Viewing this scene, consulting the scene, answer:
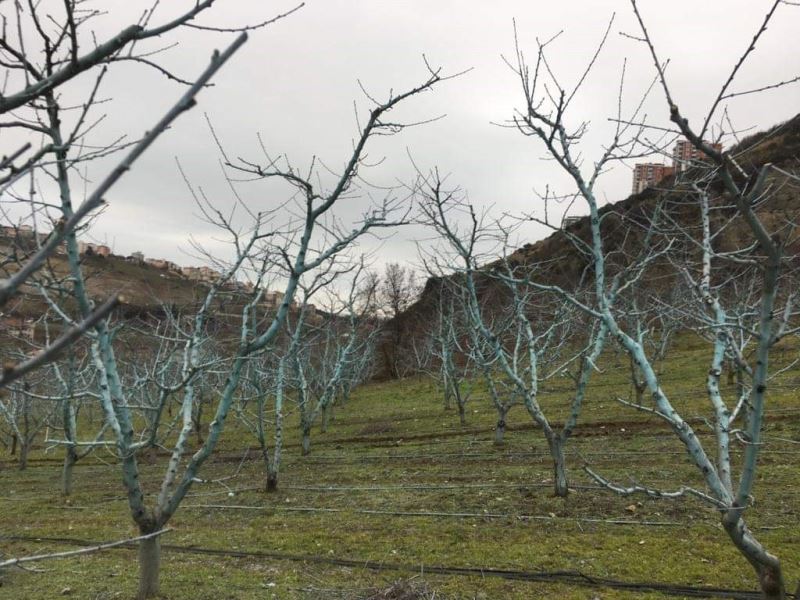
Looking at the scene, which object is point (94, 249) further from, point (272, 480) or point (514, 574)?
point (272, 480)

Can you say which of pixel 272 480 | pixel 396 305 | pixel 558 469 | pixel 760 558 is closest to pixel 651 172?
pixel 558 469

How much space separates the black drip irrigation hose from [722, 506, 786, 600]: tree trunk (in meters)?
2.24

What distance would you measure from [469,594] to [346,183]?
4292mm

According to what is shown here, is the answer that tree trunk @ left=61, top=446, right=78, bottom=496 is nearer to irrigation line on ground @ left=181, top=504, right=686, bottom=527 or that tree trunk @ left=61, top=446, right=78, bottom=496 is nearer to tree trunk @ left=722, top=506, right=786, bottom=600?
irrigation line on ground @ left=181, top=504, right=686, bottom=527

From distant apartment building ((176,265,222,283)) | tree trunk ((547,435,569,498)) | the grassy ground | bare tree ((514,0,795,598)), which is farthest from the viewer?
tree trunk ((547,435,569,498))

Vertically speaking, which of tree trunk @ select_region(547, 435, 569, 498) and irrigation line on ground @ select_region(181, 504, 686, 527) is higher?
tree trunk @ select_region(547, 435, 569, 498)

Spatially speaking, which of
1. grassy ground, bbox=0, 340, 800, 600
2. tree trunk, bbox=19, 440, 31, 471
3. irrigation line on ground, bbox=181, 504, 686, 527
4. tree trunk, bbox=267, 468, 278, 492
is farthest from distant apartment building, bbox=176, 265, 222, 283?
tree trunk, bbox=19, 440, 31, 471

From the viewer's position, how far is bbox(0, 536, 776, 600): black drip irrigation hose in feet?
18.3

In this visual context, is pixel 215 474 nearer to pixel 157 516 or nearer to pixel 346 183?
pixel 157 516

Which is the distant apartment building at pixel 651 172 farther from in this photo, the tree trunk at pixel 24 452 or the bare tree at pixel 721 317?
the tree trunk at pixel 24 452

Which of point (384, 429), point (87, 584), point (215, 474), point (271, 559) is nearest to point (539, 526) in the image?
point (271, 559)

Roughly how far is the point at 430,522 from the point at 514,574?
2.44 meters

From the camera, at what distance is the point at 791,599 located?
3.86m

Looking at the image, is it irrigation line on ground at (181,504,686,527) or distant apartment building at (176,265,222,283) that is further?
irrigation line on ground at (181,504,686,527)
